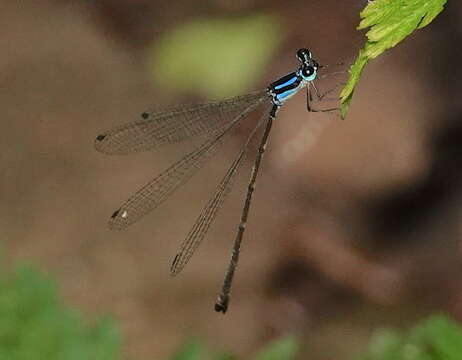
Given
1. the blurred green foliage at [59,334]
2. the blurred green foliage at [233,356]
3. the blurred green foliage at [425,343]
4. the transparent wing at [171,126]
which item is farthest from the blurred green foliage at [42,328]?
the blurred green foliage at [425,343]

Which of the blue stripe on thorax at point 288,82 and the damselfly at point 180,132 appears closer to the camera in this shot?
the blue stripe on thorax at point 288,82

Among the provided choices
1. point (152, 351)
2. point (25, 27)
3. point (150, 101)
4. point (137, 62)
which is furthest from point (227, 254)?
point (25, 27)

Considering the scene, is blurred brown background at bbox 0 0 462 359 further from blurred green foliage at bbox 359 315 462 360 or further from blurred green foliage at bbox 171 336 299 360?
blurred green foliage at bbox 359 315 462 360

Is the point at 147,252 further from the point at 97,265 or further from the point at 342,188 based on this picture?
the point at 342,188

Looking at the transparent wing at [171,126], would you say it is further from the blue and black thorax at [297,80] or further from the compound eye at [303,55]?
the compound eye at [303,55]

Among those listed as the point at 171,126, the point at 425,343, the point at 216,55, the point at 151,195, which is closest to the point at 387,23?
the point at 425,343

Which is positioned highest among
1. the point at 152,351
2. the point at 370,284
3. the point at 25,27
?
the point at 25,27

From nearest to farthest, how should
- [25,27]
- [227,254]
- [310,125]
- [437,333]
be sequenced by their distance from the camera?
[437,333] → [227,254] → [310,125] → [25,27]
